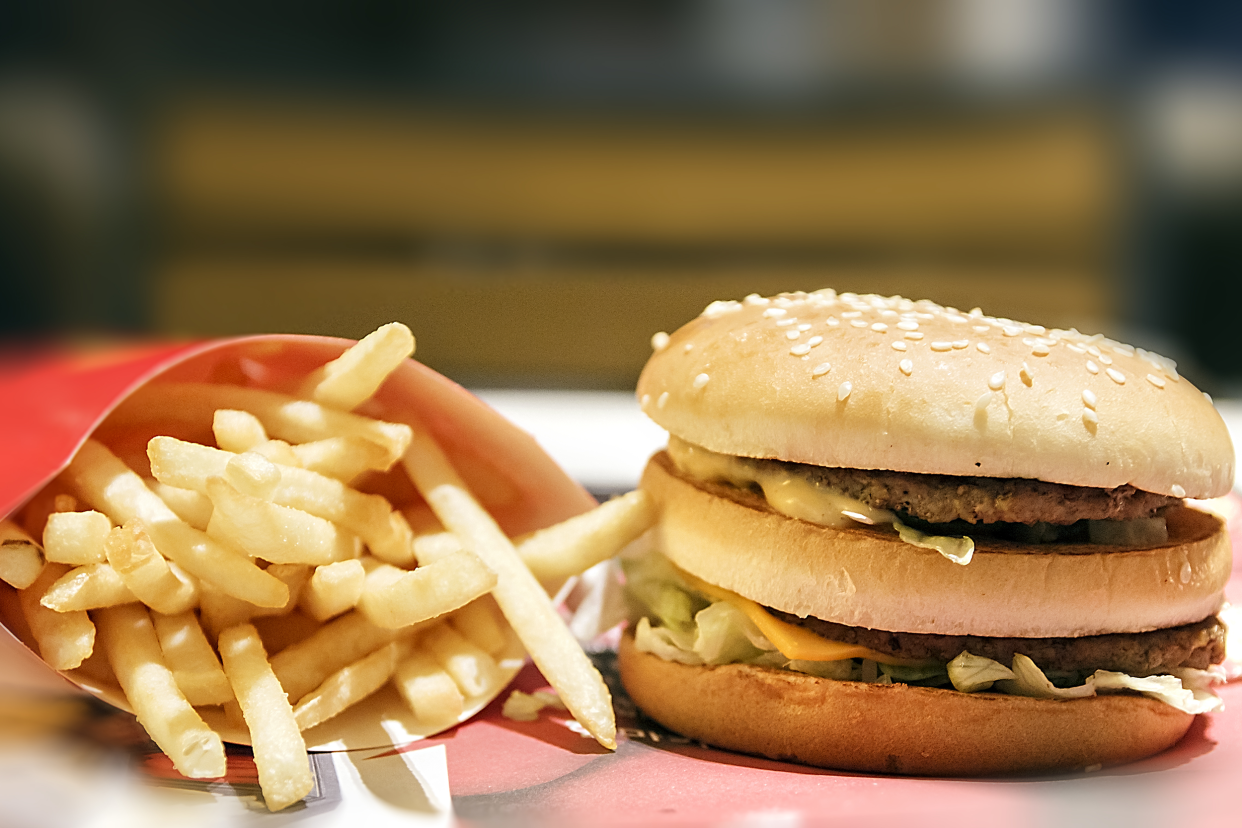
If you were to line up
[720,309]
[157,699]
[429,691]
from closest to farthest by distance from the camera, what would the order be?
[157,699] → [429,691] → [720,309]

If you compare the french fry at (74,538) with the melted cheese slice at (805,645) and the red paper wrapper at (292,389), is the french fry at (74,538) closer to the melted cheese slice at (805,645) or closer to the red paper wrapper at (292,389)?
the red paper wrapper at (292,389)

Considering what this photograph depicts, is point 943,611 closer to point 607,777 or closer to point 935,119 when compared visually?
point 607,777

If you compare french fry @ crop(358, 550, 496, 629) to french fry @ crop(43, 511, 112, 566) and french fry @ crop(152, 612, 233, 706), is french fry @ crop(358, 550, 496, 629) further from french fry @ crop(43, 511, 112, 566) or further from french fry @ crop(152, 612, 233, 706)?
french fry @ crop(43, 511, 112, 566)

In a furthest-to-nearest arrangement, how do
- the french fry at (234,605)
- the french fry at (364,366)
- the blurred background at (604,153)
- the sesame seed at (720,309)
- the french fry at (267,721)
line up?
the blurred background at (604,153)
the sesame seed at (720,309)
the french fry at (364,366)
the french fry at (234,605)
the french fry at (267,721)


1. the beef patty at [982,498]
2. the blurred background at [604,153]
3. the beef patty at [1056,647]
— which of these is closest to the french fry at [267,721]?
the beef patty at [1056,647]

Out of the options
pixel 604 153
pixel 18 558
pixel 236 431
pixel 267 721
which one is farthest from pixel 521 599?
pixel 604 153

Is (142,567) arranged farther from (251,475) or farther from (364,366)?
(364,366)

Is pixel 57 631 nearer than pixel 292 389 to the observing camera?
Yes
